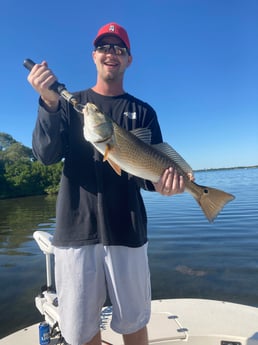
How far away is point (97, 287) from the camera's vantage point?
8.63 ft

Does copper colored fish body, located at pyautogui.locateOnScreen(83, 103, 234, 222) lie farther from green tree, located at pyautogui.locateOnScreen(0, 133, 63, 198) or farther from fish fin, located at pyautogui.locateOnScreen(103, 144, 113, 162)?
green tree, located at pyautogui.locateOnScreen(0, 133, 63, 198)

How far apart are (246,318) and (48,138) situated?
12.0ft

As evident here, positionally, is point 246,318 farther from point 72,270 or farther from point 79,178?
point 79,178

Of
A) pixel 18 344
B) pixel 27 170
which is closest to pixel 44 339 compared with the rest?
pixel 18 344

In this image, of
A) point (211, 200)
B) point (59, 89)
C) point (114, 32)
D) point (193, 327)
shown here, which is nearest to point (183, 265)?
point (193, 327)

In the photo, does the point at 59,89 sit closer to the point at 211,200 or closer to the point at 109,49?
the point at 109,49

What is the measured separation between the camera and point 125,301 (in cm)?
266

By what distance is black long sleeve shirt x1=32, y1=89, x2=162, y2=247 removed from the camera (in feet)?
8.61

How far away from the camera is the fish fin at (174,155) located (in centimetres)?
292

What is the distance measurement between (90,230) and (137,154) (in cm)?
81

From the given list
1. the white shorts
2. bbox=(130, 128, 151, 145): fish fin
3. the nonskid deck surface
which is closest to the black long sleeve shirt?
the white shorts

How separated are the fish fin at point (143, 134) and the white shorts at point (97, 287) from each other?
1.04 meters

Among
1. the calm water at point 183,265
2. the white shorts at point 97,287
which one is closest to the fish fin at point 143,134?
the white shorts at point 97,287

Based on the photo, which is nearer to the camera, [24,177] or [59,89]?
[59,89]
